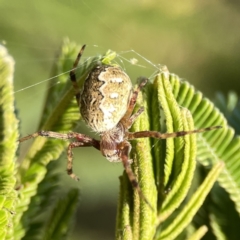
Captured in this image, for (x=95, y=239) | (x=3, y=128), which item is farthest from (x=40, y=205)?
(x=95, y=239)

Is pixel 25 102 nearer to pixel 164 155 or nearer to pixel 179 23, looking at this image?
pixel 179 23

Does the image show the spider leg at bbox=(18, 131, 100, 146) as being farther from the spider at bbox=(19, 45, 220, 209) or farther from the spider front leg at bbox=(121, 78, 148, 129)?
the spider front leg at bbox=(121, 78, 148, 129)

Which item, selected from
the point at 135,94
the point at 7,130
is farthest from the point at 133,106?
the point at 7,130

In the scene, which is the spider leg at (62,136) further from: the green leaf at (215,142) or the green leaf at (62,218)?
the green leaf at (215,142)

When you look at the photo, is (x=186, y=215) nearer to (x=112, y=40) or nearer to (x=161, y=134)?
(x=161, y=134)

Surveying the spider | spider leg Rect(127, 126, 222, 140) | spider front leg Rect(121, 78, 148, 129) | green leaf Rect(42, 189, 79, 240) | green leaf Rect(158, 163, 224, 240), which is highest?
the spider

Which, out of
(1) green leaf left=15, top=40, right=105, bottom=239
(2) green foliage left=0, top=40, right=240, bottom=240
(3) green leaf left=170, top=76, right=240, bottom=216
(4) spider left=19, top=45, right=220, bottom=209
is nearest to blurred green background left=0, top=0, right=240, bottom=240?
(4) spider left=19, top=45, right=220, bottom=209
